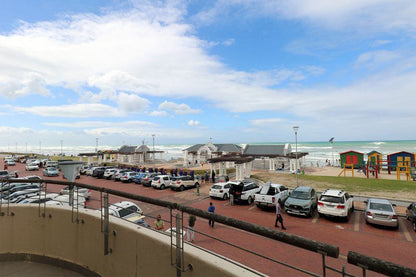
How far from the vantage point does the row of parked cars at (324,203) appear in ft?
41.3

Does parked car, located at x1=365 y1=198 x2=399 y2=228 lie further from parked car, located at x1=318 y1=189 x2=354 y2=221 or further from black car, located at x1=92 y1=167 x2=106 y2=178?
black car, located at x1=92 y1=167 x2=106 y2=178

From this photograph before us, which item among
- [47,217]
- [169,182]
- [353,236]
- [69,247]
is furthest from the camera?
[169,182]

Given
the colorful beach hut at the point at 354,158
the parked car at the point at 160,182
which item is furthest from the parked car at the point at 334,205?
the colorful beach hut at the point at 354,158

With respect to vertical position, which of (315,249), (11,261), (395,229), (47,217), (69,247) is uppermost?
(315,249)

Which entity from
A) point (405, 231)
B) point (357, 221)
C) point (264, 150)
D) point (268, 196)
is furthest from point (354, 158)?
point (268, 196)

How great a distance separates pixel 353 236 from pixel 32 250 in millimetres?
13890

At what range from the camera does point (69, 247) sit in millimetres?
5227

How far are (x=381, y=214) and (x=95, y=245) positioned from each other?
577 inches

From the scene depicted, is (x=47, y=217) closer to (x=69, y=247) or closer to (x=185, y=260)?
(x=69, y=247)

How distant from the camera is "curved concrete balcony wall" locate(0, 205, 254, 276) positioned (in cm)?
324

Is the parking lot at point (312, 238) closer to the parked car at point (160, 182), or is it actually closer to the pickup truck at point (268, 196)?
the pickup truck at point (268, 196)

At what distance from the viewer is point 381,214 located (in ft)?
40.8

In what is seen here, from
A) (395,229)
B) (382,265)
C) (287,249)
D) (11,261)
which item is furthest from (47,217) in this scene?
(395,229)

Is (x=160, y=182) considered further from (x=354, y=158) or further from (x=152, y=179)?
(x=354, y=158)
